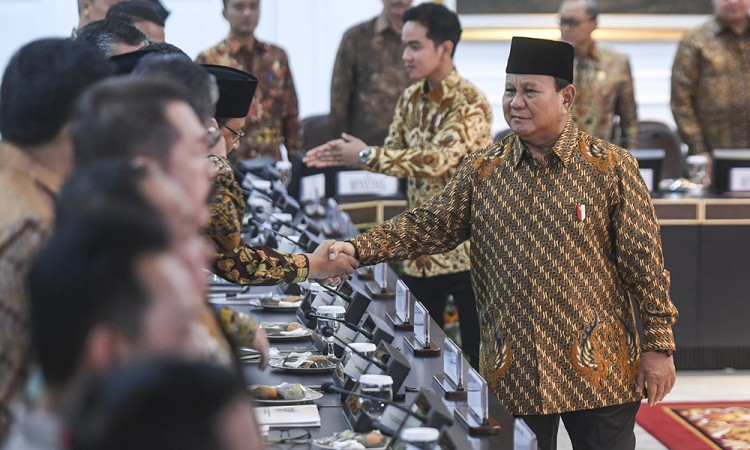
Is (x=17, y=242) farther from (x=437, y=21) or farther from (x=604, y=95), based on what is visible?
(x=604, y=95)

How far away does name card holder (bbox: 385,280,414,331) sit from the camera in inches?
130

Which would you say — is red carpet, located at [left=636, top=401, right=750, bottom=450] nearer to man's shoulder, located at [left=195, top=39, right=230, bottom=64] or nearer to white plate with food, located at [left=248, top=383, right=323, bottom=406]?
white plate with food, located at [left=248, top=383, right=323, bottom=406]

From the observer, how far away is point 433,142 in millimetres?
4234

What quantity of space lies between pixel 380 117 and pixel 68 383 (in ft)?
17.8

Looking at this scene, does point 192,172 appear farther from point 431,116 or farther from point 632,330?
point 431,116

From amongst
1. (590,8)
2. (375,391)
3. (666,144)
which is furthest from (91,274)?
(666,144)

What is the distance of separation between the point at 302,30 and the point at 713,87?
300 centimetres

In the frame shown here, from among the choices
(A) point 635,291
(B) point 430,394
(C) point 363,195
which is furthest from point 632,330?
(C) point 363,195

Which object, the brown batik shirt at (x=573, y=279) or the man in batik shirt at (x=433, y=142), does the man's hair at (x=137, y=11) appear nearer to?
the man in batik shirt at (x=433, y=142)

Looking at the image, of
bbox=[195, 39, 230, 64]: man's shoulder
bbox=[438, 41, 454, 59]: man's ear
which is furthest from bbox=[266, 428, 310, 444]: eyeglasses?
bbox=[195, 39, 230, 64]: man's shoulder

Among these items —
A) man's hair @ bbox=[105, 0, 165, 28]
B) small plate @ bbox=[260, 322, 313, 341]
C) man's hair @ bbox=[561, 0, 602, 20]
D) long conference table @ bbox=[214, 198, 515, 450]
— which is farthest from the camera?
man's hair @ bbox=[561, 0, 602, 20]

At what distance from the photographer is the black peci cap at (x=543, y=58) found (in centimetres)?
299

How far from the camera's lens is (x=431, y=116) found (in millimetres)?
4379

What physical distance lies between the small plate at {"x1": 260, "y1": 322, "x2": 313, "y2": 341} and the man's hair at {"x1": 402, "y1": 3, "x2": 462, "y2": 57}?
156 cm
